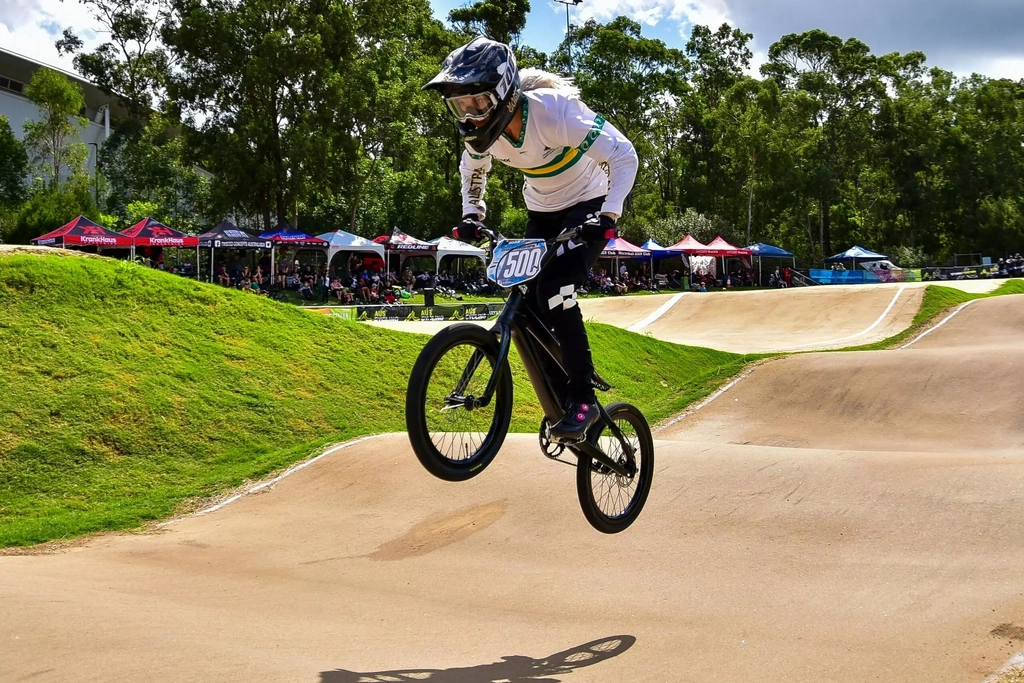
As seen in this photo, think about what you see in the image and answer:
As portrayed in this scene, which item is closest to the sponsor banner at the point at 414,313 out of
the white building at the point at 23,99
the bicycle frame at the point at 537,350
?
the bicycle frame at the point at 537,350

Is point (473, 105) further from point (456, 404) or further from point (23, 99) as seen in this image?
point (23, 99)

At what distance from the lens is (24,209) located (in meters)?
48.0

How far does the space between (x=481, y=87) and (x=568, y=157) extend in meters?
1.17

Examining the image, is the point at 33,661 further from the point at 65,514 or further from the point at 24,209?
the point at 24,209

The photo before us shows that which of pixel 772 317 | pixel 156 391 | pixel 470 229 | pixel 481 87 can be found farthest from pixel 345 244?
pixel 481 87

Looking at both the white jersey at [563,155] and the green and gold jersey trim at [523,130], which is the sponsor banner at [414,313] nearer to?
the white jersey at [563,155]

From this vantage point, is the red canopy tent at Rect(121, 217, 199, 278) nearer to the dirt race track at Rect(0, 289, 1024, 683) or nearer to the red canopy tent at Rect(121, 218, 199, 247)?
the red canopy tent at Rect(121, 218, 199, 247)

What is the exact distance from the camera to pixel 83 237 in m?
35.6

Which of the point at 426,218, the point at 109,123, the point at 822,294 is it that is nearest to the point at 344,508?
the point at 822,294

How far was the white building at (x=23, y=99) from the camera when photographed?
6662 centimetres

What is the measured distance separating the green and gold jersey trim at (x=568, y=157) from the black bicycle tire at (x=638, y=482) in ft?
7.25

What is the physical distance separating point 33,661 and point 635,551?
6.29 meters

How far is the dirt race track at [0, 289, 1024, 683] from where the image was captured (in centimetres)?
677

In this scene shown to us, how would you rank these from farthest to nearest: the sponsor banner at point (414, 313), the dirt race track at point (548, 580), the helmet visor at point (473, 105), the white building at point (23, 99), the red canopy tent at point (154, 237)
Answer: the white building at point (23, 99)
the red canopy tent at point (154, 237)
the sponsor banner at point (414, 313)
the dirt race track at point (548, 580)
the helmet visor at point (473, 105)
